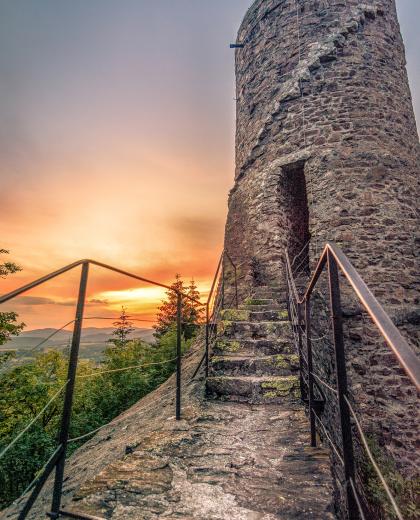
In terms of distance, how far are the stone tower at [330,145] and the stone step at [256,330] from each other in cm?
180

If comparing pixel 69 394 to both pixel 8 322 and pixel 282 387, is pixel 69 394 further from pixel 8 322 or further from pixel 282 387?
pixel 8 322

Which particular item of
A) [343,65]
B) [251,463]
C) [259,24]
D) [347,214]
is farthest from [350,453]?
[259,24]

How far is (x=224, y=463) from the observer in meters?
1.99

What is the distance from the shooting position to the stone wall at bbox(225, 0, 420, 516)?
448 centimetres

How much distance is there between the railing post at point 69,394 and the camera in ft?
5.05

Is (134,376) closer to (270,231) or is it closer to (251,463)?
(270,231)

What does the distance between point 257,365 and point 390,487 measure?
2272mm

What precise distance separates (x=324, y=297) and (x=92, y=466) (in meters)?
3.85

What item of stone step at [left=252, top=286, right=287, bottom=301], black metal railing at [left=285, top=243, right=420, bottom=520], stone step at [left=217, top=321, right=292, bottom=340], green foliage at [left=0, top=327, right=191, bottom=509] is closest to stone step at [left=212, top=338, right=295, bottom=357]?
stone step at [left=217, top=321, right=292, bottom=340]

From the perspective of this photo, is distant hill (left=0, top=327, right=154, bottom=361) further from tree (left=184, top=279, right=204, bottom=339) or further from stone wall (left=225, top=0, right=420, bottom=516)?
tree (left=184, top=279, right=204, bottom=339)

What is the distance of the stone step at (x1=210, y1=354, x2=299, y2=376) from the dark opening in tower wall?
125 inches

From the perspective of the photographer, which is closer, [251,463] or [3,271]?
[251,463]

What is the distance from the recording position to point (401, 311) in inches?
184

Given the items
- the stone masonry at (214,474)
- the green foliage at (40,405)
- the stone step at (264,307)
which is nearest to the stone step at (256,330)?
the stone step at (264,307)
